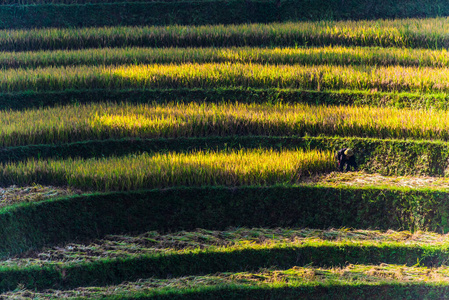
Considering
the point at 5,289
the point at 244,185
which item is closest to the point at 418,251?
the point at 244,185

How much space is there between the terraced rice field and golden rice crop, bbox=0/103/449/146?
0.07ft

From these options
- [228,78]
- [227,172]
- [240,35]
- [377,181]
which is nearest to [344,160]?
[377,181]

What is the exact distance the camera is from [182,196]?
4430mm

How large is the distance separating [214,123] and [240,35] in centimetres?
346

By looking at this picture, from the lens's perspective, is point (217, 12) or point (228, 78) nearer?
point (228, 78)

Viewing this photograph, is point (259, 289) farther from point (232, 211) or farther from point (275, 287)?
point (232, 211)

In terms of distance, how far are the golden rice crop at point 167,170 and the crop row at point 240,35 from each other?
3.97m

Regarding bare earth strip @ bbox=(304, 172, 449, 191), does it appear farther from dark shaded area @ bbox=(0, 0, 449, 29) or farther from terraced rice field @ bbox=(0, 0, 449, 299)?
dark shaded area @ bbox=(0, 0, 449, 29)

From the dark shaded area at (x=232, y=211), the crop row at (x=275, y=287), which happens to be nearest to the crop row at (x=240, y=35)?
the dark shaded area at (x=232, y=211)

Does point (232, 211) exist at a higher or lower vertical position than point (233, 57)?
lower

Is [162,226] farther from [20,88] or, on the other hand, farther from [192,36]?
[192,36]

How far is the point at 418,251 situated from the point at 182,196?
2595 mm

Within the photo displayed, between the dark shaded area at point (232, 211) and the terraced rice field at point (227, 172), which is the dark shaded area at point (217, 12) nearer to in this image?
the terraced rice field at point (227, 172)

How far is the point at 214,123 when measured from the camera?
5.53m
